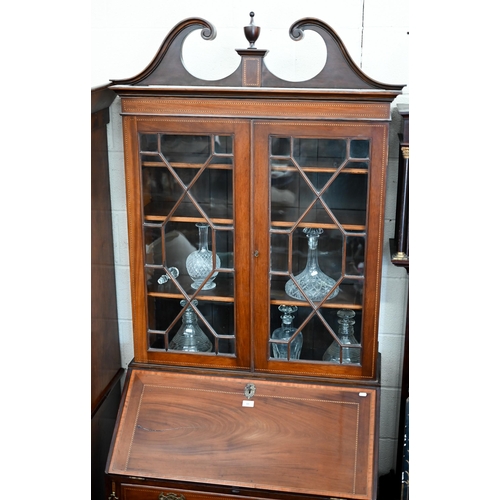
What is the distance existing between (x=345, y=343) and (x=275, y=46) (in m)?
1.07

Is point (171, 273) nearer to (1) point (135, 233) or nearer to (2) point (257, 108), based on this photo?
(1) point (135, 233)

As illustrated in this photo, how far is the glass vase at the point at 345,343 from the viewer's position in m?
2.03

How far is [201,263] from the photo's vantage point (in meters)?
2.06

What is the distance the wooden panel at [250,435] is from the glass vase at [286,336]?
0.10m

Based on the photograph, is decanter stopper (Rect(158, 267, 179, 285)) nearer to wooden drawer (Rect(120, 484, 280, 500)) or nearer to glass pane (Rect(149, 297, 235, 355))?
glass pane (Rect(149, 297, 235, 355))

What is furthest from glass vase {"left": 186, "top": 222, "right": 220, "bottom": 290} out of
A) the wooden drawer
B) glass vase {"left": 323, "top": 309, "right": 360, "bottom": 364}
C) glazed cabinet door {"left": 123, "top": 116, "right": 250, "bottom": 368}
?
the wooden drawer

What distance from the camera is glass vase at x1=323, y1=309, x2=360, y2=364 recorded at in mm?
2025

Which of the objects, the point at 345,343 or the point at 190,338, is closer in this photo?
the point at 345,343

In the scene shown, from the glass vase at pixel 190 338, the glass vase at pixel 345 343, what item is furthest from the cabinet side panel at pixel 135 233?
the glass vase at pixel 345 343

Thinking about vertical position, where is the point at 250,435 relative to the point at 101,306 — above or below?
below

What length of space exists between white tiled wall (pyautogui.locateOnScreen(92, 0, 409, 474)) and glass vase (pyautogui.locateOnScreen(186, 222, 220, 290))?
0.43m

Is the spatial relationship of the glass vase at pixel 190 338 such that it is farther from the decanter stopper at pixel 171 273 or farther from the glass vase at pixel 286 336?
the glass vase at pixel 286 336

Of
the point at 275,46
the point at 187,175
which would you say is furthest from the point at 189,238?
the point at 275,46

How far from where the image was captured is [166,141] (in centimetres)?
196
